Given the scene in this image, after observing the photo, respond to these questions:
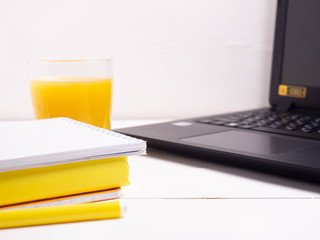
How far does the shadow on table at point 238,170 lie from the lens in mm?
463

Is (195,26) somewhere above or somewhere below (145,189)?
above

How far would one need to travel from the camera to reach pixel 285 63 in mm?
841

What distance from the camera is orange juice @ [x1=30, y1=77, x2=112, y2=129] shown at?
654 mm

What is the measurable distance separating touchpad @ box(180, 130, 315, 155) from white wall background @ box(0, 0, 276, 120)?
0.36 metres

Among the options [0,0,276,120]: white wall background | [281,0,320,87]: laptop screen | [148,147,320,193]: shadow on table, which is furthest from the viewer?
[0,0,276,120]: white wall background

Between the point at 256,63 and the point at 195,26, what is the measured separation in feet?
0.56

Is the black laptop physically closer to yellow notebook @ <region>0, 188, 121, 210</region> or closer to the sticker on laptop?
the sticker on laptop

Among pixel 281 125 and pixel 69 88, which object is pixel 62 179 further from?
pixel 281 125

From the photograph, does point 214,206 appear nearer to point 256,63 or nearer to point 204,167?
point 204,167

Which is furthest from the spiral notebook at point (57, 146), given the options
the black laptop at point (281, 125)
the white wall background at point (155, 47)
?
the white wall background at point (155, 47)

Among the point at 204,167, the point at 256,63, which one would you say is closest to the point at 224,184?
the point at 204,167

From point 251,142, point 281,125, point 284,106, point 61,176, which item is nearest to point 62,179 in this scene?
point 61,176

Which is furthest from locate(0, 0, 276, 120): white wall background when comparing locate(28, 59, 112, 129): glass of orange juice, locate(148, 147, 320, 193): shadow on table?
locate(148, 147, 320, 193): shadow on table

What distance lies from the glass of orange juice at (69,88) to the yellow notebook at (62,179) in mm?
274
